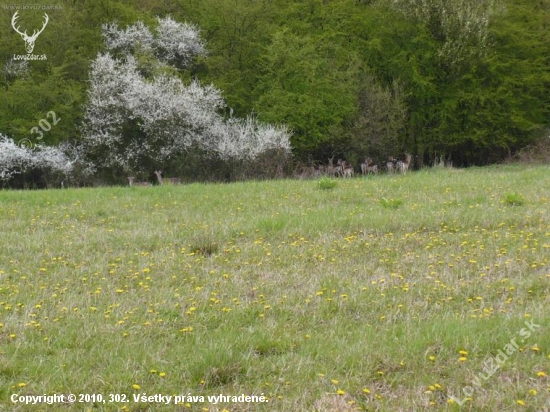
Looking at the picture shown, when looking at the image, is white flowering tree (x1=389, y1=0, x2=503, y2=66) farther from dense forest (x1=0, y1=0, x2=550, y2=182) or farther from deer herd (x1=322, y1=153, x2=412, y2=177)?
deer herd (x1=322, y1=153, x2=412, y2=177)

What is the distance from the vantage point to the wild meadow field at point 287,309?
15.3 ft

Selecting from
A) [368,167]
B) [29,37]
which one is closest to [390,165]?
[368,167]

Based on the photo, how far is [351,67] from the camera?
1388 inches

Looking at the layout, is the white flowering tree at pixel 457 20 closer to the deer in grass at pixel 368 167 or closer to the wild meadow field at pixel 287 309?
the deer in grass at pixel 368 167

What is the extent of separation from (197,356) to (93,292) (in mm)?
2702

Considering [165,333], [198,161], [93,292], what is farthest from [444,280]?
[198,161]

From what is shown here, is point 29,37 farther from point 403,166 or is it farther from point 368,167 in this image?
point 403,166

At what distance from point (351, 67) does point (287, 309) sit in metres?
30.5

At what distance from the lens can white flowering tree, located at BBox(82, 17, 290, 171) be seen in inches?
1179

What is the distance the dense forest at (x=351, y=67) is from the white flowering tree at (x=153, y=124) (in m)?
1.63

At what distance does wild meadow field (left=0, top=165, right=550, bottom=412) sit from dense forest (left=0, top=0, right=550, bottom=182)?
21.4 meters

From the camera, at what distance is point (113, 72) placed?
1207 inches

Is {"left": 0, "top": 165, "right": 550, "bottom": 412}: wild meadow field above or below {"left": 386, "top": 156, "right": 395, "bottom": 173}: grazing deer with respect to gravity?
below

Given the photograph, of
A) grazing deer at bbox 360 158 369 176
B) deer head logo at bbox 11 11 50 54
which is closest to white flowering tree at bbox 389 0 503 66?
grazing deer at bbox 360 158 369 176
